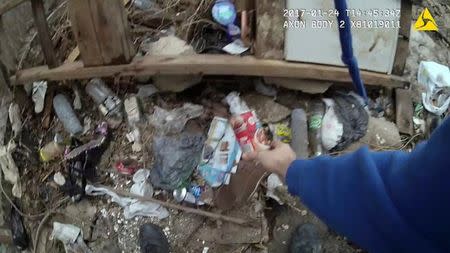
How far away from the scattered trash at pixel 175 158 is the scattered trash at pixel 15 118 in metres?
0.87

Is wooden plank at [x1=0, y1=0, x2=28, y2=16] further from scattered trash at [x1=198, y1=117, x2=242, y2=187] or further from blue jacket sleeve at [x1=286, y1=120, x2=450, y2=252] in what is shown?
blue jacket sleeve at [x1=286, y1=120, x2=450, y2=252]

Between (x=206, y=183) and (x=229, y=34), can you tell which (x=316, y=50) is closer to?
(x=229, y=34)

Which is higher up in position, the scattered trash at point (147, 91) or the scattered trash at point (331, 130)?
the scattered trash at point (147, 91)

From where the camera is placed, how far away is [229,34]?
8.36 feet

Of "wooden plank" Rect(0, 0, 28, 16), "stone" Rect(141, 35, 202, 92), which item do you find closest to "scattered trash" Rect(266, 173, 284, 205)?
"stone" Rect(141, 35, 202, 92)

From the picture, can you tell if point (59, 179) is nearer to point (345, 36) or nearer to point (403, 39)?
point (345, 36)

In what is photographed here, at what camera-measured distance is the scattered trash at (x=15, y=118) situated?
8.95 ft

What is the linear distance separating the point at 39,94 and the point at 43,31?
1.70 ft

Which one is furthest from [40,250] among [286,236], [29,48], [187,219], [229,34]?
[229,34]

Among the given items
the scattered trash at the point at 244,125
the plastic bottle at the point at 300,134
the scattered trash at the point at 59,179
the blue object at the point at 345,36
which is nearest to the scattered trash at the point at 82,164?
the scattered trash at the point at 59,179

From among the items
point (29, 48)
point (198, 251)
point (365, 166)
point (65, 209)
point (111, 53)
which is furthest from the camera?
point (29, 48)

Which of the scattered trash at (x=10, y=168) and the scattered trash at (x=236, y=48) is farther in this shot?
the scattered trash at (x=10, y=168)

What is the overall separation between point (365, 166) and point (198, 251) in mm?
1568

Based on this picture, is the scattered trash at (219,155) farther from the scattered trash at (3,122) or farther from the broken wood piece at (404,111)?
the scattered trash at (3,122)
